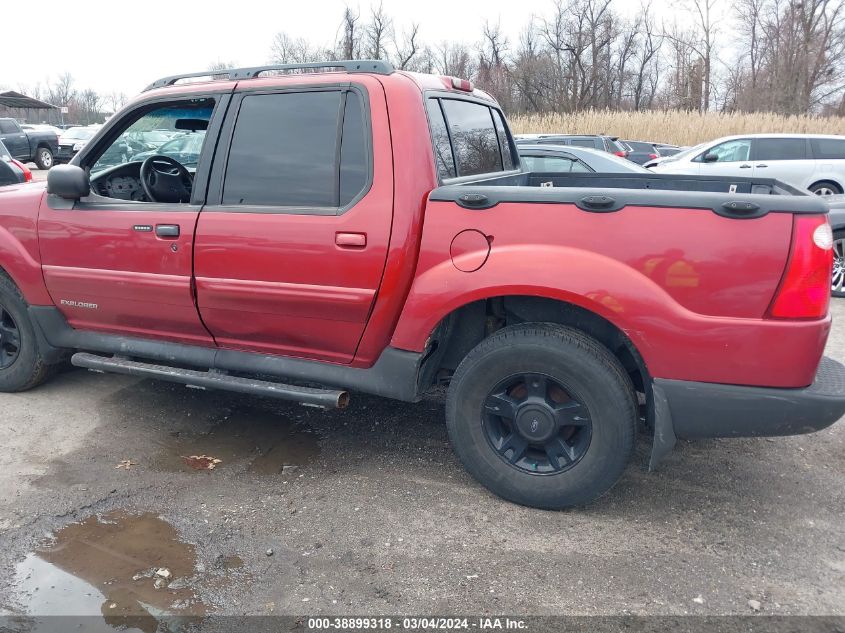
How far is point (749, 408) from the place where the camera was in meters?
2.75

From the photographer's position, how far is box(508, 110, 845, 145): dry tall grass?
2265 cm

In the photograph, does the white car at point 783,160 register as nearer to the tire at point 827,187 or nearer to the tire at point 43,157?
the tire at point 827,187

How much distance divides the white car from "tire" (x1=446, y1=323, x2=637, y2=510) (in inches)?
410

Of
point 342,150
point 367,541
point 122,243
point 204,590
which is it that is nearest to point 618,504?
point 367,541

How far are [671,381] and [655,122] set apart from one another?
24955 mm

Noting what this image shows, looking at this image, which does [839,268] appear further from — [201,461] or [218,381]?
[201,461]

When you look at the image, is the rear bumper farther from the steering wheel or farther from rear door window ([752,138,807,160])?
rear door window ([752,138,807,160])

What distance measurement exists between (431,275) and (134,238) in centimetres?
177

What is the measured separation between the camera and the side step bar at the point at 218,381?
11.2 ft

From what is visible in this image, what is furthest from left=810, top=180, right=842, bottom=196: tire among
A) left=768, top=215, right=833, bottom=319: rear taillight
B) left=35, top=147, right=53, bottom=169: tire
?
left=35, top=147, right=53, bottom=169: tire

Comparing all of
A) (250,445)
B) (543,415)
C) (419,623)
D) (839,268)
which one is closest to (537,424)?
(543,415)

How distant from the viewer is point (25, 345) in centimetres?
441

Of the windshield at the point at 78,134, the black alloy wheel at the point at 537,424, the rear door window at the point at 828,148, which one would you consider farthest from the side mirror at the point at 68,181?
the windshield at the point at 78,134

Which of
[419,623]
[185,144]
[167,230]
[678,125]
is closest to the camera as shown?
[419,623]
